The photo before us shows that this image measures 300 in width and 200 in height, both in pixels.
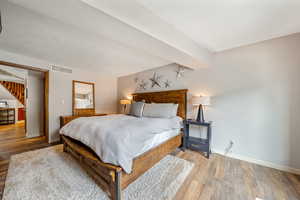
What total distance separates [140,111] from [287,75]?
2979mm

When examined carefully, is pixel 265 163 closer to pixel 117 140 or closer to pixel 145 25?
pixel 117 140

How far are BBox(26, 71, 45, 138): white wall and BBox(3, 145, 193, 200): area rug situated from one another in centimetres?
190

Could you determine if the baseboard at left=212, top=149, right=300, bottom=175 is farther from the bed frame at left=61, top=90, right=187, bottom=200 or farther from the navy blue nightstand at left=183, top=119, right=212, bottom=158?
the bed frame at left=61, top=90, right=187, bottom=200

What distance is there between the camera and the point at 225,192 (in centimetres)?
149

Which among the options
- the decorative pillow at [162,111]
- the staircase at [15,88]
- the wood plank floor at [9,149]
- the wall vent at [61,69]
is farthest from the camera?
the staircase at [15,88]

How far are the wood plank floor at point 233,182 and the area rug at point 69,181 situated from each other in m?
0.12

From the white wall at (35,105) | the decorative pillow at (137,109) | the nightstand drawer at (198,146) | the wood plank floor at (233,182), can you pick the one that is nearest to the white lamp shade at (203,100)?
the nightstand drawer at (198,146)

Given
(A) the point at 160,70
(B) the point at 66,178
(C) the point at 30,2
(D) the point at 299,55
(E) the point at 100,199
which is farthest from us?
(A) the point at 160,70

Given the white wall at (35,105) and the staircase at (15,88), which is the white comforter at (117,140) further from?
the staircase at (15,88)

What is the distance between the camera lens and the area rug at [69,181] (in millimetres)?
1400

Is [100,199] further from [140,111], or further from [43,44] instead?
[43,44]

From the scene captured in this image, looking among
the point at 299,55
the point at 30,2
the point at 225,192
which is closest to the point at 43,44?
the point at 30,2

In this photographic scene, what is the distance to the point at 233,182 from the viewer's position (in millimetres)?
1677

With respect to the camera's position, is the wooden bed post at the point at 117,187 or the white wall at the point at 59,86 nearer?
the wooden bed post at the point at 117,187
